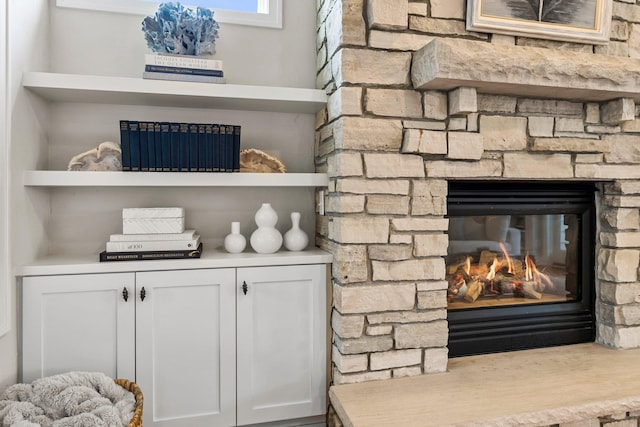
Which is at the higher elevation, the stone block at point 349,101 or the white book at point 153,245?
the stone block at point 349,101

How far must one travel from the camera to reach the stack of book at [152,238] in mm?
1806

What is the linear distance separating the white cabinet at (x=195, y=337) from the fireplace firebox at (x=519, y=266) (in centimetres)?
74

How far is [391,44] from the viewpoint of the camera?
6.01 ft

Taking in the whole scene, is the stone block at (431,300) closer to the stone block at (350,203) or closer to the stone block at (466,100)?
the stone block at (350,203)

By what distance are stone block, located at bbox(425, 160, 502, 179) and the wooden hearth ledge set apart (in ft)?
2.86

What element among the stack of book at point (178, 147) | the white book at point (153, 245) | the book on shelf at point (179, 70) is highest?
the book on shelf at point (179, 70)

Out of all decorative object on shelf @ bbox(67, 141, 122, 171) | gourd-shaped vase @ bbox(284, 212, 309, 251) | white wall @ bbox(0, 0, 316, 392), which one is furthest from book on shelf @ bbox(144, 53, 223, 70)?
gourd-shaped vase @ bbox(284, 212, 309, 251)

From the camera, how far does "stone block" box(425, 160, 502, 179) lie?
6.20 feet

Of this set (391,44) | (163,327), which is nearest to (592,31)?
(391,44)

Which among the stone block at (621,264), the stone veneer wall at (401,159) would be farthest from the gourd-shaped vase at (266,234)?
the stone block at (621,264)

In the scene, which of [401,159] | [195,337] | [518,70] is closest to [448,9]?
[518,70]

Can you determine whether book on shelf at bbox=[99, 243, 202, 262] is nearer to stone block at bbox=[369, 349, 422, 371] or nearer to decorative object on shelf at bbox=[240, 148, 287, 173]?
decorative object on shelf at bbox=[240, 148, 287, 173]

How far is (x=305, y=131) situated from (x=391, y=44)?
0.65 meters

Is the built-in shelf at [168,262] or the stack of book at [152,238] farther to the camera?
the stack of book at [152,238]
